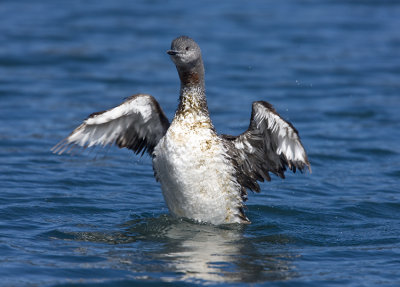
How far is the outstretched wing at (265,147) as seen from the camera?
788 centimetres

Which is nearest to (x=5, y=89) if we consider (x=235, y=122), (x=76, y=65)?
(x=76, y=65)

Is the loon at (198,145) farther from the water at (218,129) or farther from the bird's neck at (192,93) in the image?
the water at (218,129)

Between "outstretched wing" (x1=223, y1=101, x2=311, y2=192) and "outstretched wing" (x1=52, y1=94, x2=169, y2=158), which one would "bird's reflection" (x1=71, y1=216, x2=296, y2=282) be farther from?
"outstretched wing" (x1=52, y1=94, x2=169, y2=158)

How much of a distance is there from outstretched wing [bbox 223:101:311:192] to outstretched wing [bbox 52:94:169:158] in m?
0.90

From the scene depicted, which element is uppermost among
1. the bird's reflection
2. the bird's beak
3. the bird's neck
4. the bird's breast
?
the bird's beak

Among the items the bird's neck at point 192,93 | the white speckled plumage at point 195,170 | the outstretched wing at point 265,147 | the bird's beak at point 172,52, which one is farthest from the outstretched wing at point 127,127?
the outstretched wing at point 265,147

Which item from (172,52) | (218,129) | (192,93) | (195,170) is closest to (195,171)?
(195,170)

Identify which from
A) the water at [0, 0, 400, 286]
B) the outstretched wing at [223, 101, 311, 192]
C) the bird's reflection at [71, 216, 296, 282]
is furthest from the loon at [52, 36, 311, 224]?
the water at [0, 0, 400, 286]

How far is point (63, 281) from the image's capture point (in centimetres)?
675

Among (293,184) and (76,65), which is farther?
(76,65)

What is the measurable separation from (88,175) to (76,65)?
7694 mm

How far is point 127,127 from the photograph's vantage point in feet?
28.1

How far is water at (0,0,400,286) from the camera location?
7.32 meters

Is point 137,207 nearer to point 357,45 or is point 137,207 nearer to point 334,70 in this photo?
point 334,70
